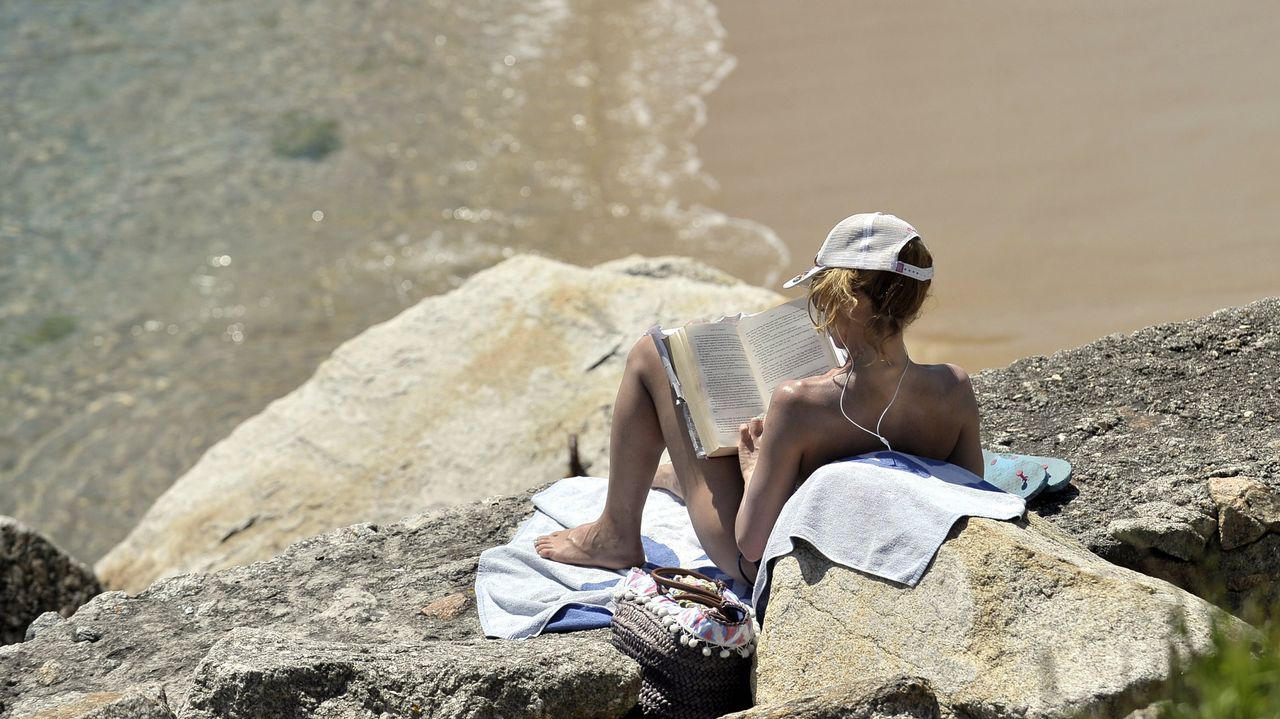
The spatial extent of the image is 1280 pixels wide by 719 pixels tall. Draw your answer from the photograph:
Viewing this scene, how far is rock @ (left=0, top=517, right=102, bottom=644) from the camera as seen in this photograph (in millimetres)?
5387

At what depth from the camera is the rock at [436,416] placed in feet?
19.7

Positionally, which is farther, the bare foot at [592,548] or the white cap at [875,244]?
the bare foot at [592,548]

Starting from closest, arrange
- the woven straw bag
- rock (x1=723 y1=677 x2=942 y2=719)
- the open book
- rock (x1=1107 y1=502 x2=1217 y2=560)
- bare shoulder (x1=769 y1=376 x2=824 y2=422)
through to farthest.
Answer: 1. rock (x1=723 y1=677 x2=942 y2=719)
2. the woven straw bag
3. bare shoulder (x1=769 y1=376 x2=824 y2=422)
4. rock (x1=1107 y1=502 x2=1217 y2=560)
5. the open book

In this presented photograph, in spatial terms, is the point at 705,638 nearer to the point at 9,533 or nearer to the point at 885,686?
the point at 885,686

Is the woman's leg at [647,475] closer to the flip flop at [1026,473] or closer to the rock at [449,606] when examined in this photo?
the rock at [449,606]

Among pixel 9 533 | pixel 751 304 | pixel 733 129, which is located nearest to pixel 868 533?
pixel 751 304

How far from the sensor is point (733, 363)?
3.79 metres

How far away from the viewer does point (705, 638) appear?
10.6 feet

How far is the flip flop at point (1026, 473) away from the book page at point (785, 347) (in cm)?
66

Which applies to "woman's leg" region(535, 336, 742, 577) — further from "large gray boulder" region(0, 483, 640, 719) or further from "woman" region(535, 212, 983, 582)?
"large gray boulder" region(0, 483, 640, 719)

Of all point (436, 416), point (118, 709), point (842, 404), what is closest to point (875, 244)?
point (842, 404)

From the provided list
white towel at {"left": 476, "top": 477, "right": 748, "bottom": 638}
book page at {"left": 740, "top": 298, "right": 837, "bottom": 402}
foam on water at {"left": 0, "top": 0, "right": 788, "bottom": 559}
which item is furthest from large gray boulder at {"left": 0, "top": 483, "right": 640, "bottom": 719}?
foam on water at {"left": 0, "top": 0, "right": 788, "bottom": 559}

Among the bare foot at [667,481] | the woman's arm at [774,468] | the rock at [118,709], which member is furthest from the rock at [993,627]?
the rock at [118,709]

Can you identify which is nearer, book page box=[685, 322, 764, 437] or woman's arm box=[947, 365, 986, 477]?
woman's arm box=[947, 365, 986, 477]
